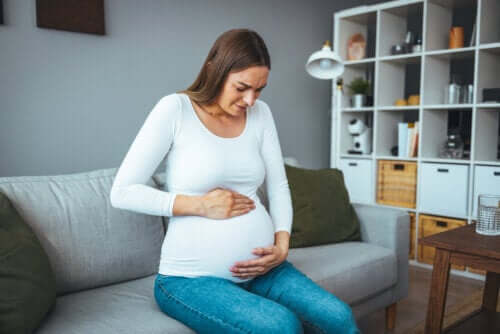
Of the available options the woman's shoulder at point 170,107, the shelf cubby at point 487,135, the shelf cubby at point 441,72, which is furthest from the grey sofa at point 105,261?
the shelf cubby at point 441,72

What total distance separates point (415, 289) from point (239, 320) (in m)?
1.89

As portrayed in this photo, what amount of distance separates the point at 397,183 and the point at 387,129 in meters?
0.42

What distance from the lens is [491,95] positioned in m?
2.72

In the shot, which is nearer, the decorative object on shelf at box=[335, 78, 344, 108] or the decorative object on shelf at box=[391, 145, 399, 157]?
the decorative object on shelf at box=[391, 145, 399, 157]

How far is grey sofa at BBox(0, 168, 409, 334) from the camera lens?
1.30 m

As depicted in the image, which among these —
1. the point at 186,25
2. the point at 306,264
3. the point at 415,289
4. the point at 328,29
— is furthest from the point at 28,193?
the point at 328,29

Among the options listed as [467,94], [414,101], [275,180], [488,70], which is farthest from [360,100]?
[275,180]

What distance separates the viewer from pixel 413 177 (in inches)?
121

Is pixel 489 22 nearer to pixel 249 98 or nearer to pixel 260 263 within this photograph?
pixel 249 98

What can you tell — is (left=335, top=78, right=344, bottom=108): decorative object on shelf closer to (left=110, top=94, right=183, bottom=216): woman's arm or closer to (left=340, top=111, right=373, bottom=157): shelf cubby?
(left=340, top=111, right=373, bottom=157): shelf cubby

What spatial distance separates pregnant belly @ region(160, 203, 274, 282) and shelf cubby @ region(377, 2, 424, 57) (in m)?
2.35

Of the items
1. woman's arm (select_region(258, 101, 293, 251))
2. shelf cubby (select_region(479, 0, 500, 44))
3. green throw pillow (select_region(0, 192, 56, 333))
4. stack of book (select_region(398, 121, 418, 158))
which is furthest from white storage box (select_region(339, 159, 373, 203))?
green throw pillow (select_region(0, 192, 56, 333))

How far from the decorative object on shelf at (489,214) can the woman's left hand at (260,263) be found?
91cm

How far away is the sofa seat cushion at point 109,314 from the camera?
122 centimetres
